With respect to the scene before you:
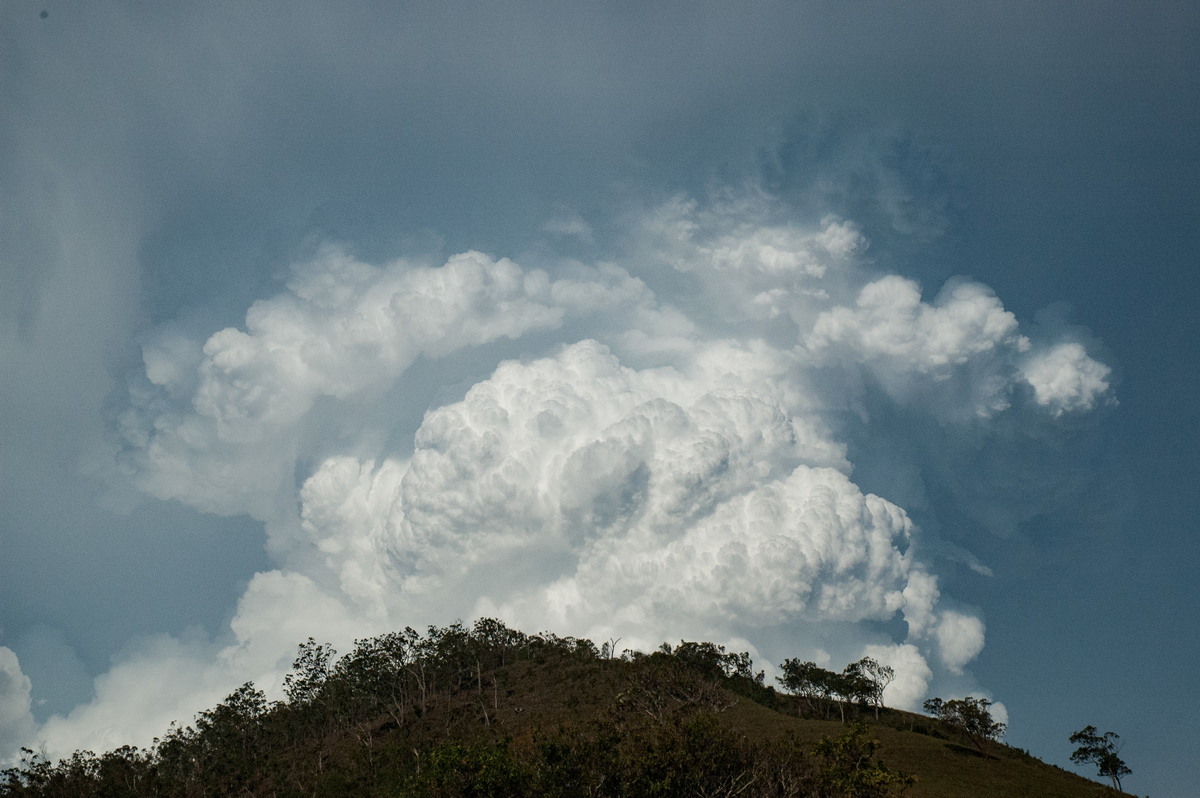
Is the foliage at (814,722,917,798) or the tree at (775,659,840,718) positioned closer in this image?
the foliage at (814,722,917,798)

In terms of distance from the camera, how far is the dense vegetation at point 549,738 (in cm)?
4519

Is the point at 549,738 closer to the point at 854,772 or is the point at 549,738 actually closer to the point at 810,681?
the point at 854,772

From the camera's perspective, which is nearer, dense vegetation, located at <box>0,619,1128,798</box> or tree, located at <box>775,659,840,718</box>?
dense vegetation, located at <box>0,619,1128,798</box>

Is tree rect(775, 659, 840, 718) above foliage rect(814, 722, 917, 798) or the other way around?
above

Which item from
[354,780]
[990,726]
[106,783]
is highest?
[990,726]

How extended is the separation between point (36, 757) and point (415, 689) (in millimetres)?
56044

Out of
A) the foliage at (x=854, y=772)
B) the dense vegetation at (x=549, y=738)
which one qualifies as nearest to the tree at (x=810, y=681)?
the dense vegetation at (x=549, y=738)

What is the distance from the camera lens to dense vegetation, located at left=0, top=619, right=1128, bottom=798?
148 feet

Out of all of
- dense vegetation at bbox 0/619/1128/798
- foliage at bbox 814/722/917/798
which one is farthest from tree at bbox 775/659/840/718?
foliage at bbox 814/722/917/798

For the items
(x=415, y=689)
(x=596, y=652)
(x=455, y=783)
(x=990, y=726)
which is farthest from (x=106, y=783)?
(x=990, y=726)

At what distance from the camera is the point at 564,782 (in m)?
45.1

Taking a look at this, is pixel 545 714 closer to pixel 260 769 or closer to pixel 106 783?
pixel 260 769

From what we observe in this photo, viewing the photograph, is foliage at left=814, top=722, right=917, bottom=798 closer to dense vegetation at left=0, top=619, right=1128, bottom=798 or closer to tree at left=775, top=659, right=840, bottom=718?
dense vegetation at left=0, top=619, right=1128, bottom=798

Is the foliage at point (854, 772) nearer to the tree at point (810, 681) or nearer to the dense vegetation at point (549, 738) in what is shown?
the dense vegetation at point (549, 738)
